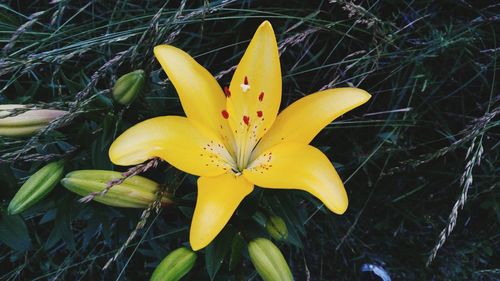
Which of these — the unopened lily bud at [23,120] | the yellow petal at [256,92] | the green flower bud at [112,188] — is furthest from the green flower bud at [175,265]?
the unopened lily bud at [23,120]

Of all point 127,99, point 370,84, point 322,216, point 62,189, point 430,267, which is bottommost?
point 430,267

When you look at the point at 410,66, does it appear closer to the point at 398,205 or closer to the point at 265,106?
the point at 398,205

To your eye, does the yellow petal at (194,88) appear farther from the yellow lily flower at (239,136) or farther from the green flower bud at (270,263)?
the green flower bud at (270,263)

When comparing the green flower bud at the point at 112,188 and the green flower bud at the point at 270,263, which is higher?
the green flower bud at the point at 112,188

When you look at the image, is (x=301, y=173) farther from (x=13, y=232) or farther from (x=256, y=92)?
(x=13, y=232)

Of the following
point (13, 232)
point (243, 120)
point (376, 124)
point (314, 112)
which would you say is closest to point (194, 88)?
point (243, 120)

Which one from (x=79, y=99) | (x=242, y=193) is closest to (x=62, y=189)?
(x=79, y=99)
